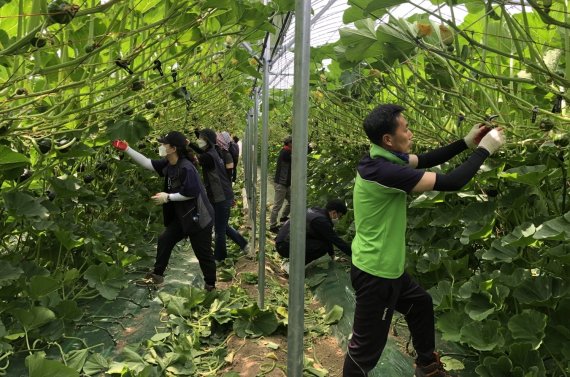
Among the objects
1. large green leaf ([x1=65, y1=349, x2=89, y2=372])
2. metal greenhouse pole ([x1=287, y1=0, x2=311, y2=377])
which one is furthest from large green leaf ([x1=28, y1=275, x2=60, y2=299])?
metal greenhouse pole ([x1=287, y1=0, x2=311, y2=377])

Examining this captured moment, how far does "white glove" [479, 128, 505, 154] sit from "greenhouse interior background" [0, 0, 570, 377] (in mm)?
66

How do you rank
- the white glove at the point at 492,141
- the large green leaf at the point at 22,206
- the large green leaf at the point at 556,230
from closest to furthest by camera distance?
the large green leaf at the point at 556,230
the white glove at the point at 492,141
the large green leaf at the point at 22,206

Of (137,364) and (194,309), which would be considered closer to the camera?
(137,364)

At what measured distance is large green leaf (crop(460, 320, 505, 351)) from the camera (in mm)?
2234

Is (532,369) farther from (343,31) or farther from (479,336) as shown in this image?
(343,31)

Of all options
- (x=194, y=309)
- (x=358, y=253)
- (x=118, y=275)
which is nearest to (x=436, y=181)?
(x=358, y=253)

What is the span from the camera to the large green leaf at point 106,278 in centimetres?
313

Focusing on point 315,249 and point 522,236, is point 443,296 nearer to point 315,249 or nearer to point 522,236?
point 522,236

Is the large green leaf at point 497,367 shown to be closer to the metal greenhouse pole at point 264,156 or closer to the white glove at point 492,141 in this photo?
the white glove at point 492,141

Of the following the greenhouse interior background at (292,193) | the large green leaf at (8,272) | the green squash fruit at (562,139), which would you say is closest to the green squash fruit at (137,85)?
the greenhouse interior background at (292,193)

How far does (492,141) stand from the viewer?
1981 millimetres

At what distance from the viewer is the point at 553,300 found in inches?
86.7

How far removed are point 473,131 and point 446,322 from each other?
0.99 metres

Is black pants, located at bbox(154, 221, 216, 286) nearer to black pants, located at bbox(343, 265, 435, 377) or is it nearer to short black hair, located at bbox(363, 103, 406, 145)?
black pants, located at bbox(343, 265, 435, 377)
